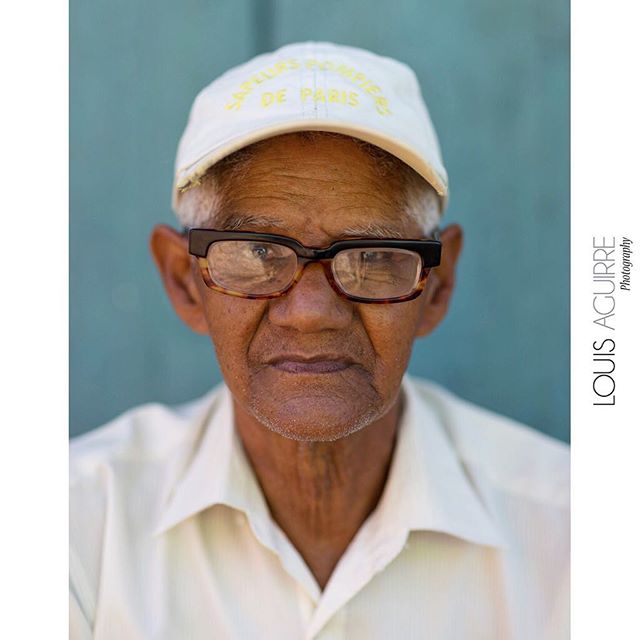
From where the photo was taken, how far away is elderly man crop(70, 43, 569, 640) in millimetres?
1777

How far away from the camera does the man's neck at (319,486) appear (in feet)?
6.73

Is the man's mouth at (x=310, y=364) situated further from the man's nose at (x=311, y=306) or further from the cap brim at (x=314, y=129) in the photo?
the cap brim at (x=314, y=129)

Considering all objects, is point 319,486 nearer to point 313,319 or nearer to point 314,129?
point 313,319

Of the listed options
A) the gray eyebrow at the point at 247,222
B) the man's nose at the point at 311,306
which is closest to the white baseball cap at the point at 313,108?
the gray eyebrow at the point at 247,222

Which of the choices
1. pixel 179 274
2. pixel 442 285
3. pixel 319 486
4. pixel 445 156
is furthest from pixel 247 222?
pixel 445 156

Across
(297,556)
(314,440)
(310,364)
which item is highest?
(310,364)

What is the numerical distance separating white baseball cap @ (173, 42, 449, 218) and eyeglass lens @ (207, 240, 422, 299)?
19cm

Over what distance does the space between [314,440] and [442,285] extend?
0.57m

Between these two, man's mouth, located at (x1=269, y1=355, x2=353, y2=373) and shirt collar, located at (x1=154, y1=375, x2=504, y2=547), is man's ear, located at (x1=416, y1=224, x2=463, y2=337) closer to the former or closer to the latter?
shirt collar, located at (x1=154, y1=375, x2=504, y2=547)

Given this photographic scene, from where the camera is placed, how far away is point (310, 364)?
5.84 ft

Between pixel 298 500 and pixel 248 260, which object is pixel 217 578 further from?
pixel 248 260

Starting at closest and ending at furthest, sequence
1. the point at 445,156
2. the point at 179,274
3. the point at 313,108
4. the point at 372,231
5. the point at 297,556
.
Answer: the point at 313,108
the point at 372,231
the point at 297,556
the point at 179,274
the point at 445,156

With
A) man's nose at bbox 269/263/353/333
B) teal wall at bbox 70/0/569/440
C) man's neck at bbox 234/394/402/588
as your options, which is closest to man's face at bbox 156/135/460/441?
man's nose at bbox 269/263/353/333
